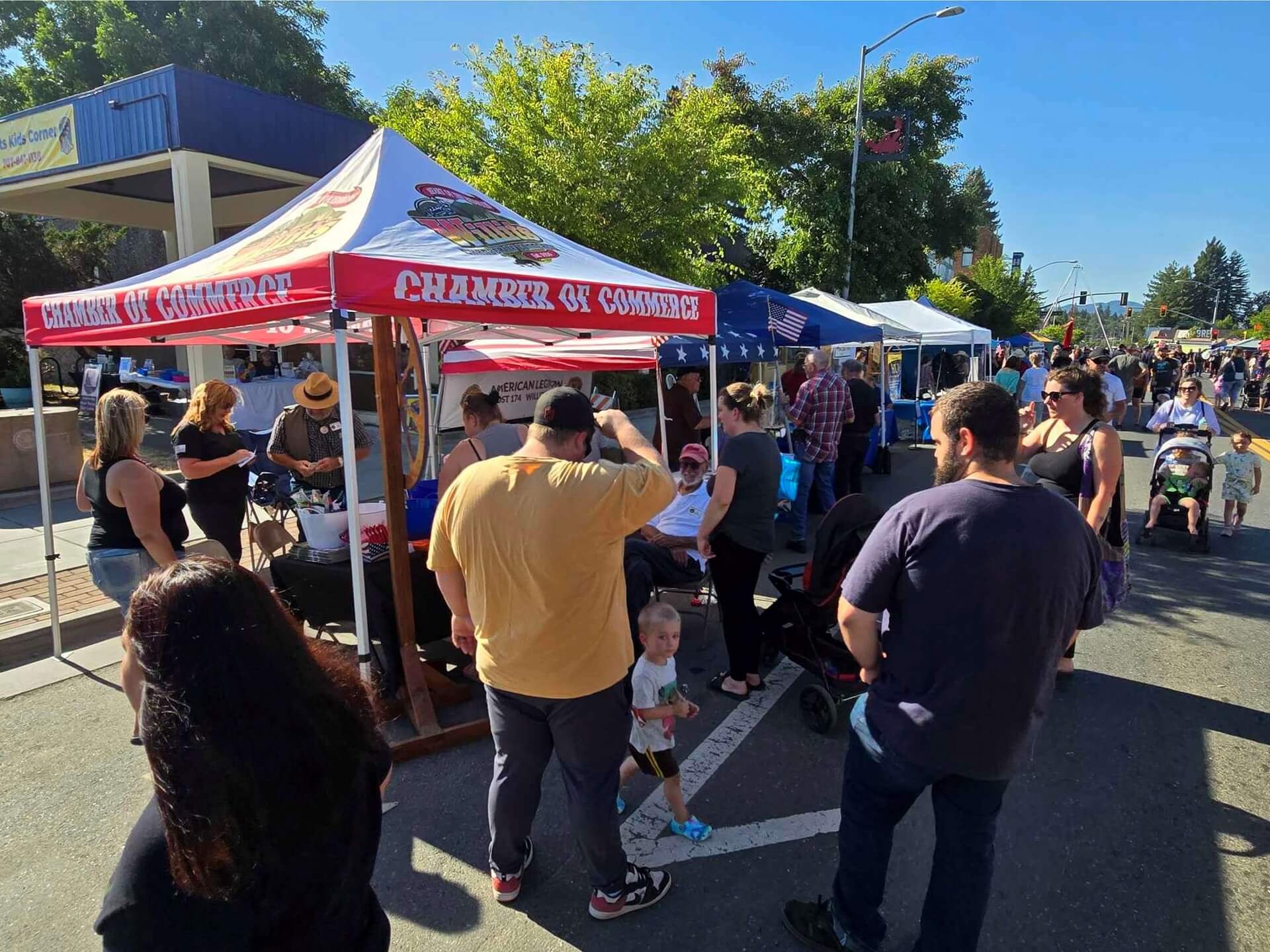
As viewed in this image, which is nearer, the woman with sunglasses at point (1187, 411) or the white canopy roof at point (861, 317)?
the woman with sunglasses at point (1187, 411)

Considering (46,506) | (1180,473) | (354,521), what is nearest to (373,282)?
(354,521)

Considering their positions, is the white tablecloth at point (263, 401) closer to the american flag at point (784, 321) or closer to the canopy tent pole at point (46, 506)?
the canopy tent pole at point (46, 506)

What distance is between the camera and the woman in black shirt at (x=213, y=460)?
446cm

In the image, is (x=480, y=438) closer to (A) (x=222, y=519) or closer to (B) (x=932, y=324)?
(A) (x=222, y=519)

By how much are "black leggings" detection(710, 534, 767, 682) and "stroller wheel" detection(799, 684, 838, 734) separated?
389 mm

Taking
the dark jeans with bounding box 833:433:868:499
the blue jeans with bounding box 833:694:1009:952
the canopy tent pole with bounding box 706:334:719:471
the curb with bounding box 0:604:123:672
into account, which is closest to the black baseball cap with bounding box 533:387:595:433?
the blue jeans with bounding box 833:694:1009:952

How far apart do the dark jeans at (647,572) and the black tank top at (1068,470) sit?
2098 mm

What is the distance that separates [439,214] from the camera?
425cm

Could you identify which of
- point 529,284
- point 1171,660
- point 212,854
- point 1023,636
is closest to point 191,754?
point 212,854

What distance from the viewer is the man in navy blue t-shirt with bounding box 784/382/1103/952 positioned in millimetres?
1922

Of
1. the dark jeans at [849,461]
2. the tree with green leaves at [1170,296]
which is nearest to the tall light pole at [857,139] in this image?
the dark jeans at [849,461]

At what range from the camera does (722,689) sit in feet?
13.9

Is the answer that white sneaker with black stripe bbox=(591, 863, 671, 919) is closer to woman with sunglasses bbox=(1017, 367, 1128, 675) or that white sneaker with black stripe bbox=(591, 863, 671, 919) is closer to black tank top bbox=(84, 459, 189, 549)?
black tank top bbox=(84, 459, 189, 549)

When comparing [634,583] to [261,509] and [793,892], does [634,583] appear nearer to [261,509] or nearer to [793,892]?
[793,892]
